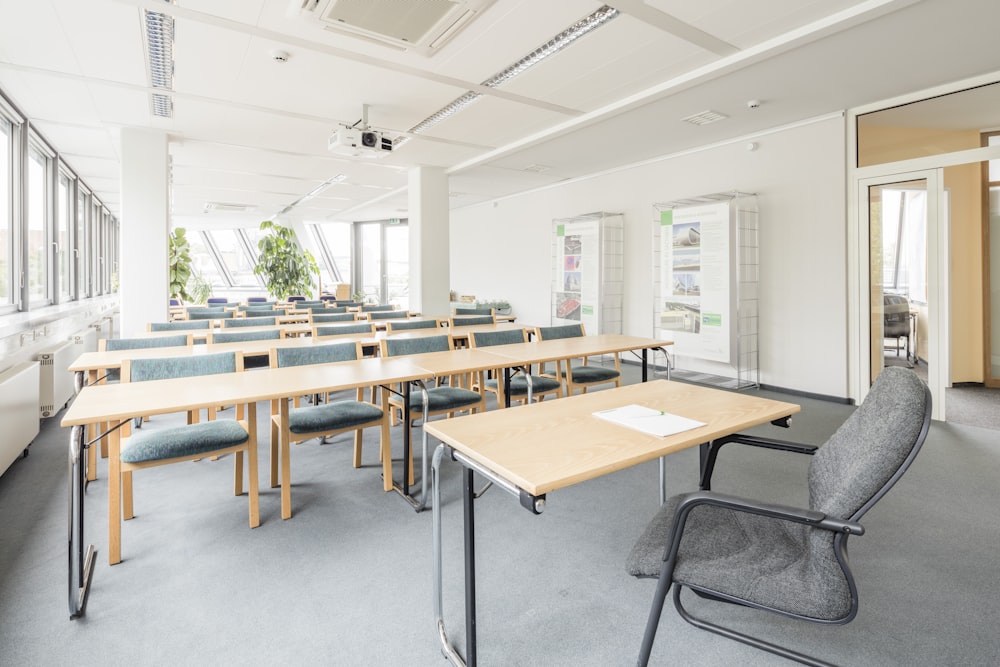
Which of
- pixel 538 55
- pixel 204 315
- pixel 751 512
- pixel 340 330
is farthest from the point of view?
pixel 204 315

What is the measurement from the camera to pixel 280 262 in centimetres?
1092

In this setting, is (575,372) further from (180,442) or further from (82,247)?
(82,247)

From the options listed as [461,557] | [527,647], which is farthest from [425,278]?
[527,647]

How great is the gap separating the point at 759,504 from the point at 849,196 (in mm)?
5163

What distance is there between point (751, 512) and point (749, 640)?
2.37 ft

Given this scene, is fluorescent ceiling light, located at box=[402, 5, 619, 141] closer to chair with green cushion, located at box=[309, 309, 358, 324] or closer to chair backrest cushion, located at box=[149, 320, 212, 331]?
chair with green cushion, located at box=[309, 309, 358, 324]

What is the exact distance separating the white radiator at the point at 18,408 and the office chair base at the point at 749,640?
3717mm

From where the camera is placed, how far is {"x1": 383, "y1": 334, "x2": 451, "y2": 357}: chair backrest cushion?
3730 millimetres

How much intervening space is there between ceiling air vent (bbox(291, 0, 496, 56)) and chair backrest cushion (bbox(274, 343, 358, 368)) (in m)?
2.10

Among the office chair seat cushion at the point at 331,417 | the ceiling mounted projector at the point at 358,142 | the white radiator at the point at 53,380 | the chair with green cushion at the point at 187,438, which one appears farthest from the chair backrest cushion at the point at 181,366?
the ceiling mounted projector at the point at 358,142

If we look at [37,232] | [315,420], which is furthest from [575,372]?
[37,232]

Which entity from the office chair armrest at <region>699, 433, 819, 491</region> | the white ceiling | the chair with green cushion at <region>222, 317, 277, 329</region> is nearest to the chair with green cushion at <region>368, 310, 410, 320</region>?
the chair with green cushion at <region>222, 317, 277, 329</region>

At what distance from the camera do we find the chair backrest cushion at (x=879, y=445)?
125 centimetres

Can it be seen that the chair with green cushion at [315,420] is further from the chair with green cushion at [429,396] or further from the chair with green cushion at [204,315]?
the chair with green cushion at [204,315]
